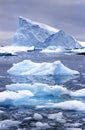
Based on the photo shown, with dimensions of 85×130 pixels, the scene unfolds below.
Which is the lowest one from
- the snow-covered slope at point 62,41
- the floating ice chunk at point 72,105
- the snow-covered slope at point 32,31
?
the floating ice chunk at point 72,105

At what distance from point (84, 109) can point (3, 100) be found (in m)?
3.60

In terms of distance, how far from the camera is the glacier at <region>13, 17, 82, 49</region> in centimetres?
7588

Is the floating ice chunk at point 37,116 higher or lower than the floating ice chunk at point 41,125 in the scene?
higher

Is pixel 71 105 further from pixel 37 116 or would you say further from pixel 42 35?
pixel 42 35

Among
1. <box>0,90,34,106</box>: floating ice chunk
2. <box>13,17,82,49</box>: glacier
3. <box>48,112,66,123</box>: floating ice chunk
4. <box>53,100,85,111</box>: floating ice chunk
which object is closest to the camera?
<box>48,112,66,123</box>: floating ice chunk

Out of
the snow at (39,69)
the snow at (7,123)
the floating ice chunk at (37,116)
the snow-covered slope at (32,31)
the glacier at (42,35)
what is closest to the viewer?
the snow at (7,123)

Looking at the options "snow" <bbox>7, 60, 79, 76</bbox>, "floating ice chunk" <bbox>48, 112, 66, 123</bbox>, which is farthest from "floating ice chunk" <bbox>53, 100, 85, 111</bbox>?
"snow" <bbox>7, 60, 79, 76</bbox>

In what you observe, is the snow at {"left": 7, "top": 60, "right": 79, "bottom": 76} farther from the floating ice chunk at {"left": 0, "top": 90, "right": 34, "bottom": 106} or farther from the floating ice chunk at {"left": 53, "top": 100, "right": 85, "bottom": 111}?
the floating ice chunk at {"left": 53, "top": 100, "right": 85, "bottom": 111}

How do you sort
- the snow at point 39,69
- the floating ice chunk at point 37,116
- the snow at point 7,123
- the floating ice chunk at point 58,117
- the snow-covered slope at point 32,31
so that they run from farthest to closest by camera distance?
1. the snow-covered slope at point 32,31
2. the snow at point 39,69
3. the floating ice chunk at point 37,116
4. the floating ice chunk at point 58,117
5. the snow at point 7,123

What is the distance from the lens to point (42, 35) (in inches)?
3034

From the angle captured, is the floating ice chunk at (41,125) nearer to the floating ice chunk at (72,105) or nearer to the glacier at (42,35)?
the floating ice chunk at (72,105)

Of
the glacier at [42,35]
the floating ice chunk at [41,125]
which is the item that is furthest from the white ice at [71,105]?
the glacier at [42,35]

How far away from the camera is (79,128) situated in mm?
11211

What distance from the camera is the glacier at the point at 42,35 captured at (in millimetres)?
75875
